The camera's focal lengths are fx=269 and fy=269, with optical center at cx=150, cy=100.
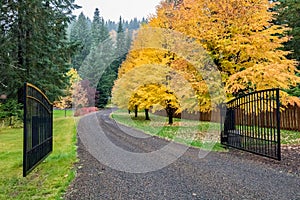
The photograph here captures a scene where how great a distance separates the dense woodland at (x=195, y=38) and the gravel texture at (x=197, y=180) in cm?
312

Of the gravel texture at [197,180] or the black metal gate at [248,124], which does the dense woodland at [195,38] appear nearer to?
the black metal gate at [248,124]

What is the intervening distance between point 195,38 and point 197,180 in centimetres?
665

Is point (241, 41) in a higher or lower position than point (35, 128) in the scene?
higher

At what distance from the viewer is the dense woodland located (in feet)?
29.3

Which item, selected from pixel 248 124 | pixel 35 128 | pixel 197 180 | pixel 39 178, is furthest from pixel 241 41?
pixel 39 178

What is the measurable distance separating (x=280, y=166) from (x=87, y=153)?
5077mm

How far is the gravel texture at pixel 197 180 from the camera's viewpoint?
13.4 ft

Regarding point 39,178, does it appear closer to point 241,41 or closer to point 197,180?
point 197,180

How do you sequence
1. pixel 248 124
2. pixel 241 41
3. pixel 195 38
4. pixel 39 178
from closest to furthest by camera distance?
1. pixel 39 178
2. pixel 248 124
3. pixel 241 41
4. pixel 195 38

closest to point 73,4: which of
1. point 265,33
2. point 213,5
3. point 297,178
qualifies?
point 213,5

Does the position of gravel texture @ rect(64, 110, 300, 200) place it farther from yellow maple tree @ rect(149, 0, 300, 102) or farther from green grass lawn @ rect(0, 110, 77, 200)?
yellow maple tree @ rect(149, 0, 300, 102)

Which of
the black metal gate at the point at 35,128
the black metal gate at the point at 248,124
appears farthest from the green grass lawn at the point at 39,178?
the black metal gate at the point at 248,124

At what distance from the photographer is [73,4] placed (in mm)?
21328

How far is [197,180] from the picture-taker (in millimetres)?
4836
